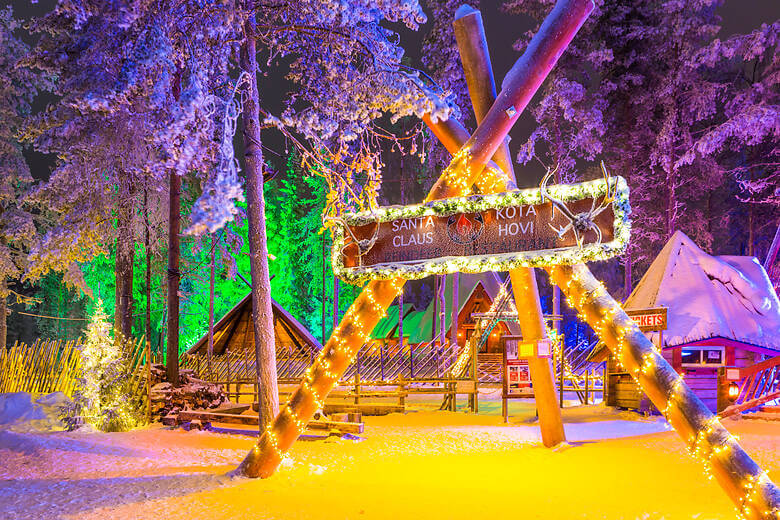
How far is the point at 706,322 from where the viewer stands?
47.3 ft

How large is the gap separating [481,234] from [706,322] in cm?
1106

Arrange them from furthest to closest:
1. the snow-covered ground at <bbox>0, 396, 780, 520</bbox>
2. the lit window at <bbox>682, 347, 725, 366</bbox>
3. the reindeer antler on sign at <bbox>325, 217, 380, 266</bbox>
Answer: the lit window at <bbox>682, 347, 725, 366</bbox> → the reindeer antler on sign at <bbox>325, 217, 380, 266</bbox> → the snow-covered ground at <bbox>0, 396, 780, 520</bbox>

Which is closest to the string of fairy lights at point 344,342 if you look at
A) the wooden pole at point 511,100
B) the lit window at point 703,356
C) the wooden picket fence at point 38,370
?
the wooden pole at point 511,100

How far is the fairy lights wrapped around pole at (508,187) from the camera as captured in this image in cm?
780

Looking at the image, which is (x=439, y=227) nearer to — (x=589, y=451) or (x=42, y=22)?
(x=589, y=451)

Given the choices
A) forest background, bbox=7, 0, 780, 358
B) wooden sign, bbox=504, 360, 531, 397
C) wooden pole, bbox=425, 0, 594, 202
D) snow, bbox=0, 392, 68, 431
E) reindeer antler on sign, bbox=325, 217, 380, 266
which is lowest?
snow, bbox=0, 392, 68, 431

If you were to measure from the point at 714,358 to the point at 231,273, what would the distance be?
14784mm

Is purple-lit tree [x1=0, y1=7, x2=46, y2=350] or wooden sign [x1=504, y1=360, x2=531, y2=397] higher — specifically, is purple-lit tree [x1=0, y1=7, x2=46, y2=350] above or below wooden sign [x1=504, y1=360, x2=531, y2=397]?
above

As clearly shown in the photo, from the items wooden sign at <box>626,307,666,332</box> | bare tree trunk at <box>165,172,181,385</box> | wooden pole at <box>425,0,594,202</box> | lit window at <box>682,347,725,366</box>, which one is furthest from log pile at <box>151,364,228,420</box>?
lit window at <box>682,347,725,366</box>

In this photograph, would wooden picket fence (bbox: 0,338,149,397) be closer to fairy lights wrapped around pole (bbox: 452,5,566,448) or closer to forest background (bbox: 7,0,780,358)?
forest background (bbox: 7,0,780,358)

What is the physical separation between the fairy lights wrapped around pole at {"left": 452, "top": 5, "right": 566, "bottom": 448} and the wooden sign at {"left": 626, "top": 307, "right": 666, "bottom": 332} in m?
5.33

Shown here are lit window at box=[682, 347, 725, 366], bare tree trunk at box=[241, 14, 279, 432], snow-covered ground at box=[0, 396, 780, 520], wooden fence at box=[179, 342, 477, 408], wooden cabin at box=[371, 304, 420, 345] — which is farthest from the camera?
wooden cabin at box=[371, 304, 420, 345]

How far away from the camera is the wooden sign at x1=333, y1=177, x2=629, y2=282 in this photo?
5.60 metres

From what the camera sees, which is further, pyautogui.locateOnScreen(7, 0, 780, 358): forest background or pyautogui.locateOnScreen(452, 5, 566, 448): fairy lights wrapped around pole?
pyautogui.locateOnScreen(7, 0, 780, 358): forest background
